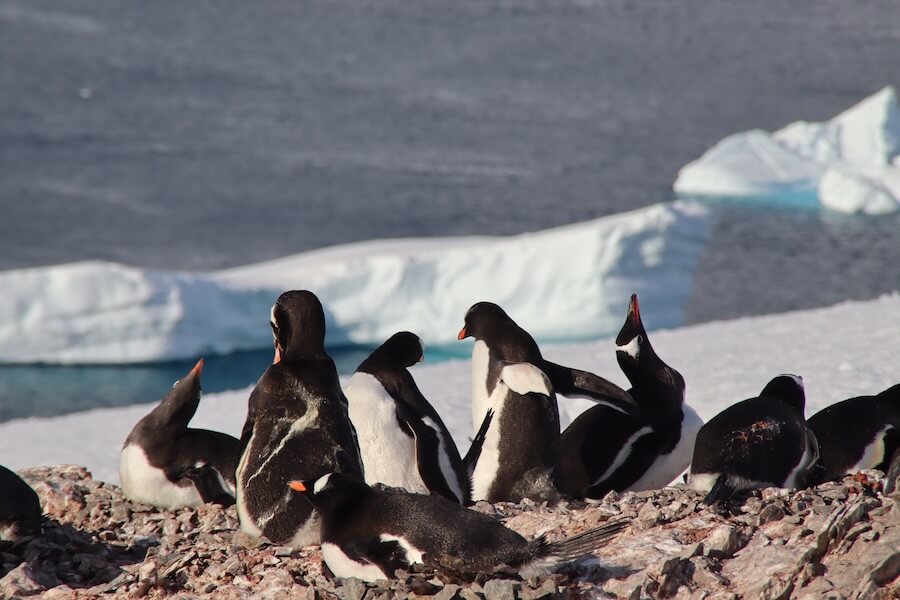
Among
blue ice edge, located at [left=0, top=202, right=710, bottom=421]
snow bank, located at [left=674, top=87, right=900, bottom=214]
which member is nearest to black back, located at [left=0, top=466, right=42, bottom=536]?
blue ice edge, located at [left=0, top=202, right=710, bottom=421]

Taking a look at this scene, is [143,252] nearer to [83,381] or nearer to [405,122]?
[83,381]

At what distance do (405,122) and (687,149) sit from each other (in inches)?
290

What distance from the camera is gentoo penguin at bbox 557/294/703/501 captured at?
12.2 feet

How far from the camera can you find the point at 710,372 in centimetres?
653

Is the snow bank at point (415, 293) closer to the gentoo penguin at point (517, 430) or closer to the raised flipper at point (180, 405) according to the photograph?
the raised flipper at point (180, 405)

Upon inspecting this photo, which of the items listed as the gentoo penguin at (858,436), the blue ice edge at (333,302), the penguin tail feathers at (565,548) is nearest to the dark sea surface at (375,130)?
the blue ice edge at (333,302)

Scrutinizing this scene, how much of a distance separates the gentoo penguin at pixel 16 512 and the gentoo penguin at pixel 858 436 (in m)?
2.35

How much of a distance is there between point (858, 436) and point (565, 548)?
1453 mm

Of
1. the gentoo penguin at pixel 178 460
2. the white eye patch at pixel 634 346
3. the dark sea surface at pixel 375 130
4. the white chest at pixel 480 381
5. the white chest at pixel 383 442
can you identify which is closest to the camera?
the white chest at pixel 383 442

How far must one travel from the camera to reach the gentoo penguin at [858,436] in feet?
11.9

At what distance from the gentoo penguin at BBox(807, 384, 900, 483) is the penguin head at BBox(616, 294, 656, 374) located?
59 centimetres

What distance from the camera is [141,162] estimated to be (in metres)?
24.6

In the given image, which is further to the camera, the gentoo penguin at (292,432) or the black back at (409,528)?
the gentoo penguin at (292,432)

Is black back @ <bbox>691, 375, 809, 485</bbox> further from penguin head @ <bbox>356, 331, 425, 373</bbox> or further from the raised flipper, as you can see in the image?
the raised flipper
